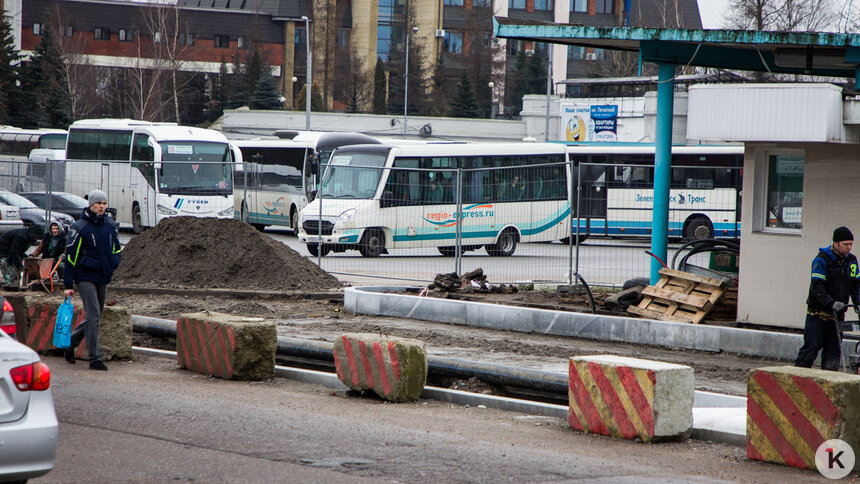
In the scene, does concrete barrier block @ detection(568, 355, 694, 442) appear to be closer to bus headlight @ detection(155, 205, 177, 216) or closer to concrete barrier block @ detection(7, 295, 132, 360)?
concrete barrier block @ detection(7, 295, 132, 360)

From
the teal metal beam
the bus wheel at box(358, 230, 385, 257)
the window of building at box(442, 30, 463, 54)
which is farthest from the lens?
the window of building at box(442, 30, 463, 54)

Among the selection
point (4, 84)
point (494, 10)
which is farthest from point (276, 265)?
point (494, 10)

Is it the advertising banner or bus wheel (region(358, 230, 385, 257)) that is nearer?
bus wheel (region(358, 230, 385, 257))

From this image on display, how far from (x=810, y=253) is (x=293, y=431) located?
8.11 meters

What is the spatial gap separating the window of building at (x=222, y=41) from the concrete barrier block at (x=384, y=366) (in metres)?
76.5

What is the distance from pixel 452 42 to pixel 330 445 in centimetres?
8345

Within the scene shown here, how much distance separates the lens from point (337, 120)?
60.5m

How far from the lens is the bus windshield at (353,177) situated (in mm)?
25297

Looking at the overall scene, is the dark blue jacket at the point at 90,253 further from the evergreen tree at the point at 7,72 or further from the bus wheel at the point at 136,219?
the evergreen tree at the point at 7,72

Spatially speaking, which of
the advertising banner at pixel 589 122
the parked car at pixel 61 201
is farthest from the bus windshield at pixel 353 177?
the advertising banner at pixel 589 122

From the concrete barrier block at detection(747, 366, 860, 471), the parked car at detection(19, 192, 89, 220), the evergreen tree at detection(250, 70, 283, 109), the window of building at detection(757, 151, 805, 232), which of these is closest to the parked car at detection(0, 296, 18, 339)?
the concrete barrier block at detection(747, 366, 860, 471)

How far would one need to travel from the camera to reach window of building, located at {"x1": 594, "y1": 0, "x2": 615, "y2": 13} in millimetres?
90625

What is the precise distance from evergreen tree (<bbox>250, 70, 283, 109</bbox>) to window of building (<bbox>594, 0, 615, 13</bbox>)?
3340cm

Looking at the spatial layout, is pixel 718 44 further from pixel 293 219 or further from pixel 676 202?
pixel 293 219
